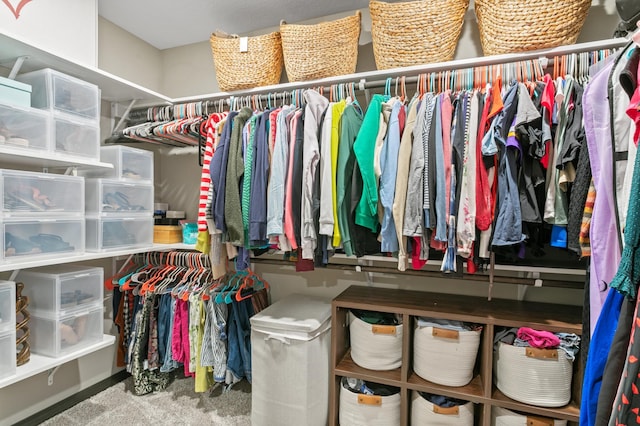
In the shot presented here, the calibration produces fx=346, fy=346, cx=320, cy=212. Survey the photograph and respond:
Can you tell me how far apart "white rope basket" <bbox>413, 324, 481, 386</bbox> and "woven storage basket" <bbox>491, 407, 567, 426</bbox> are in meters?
0.17

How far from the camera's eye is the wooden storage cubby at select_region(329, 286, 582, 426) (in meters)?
1.51

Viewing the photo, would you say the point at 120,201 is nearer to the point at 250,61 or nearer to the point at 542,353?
the point at 250,61

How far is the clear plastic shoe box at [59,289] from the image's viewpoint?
1.67 m

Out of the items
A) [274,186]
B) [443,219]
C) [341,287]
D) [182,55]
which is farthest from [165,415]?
[182,55]

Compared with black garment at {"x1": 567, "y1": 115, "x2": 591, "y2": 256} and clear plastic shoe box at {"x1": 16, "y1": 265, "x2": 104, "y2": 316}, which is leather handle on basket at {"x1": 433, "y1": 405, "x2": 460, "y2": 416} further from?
clear plastic shoe box at {"x1": 16, "y1": 265, "x2": 104, "y2": 316}

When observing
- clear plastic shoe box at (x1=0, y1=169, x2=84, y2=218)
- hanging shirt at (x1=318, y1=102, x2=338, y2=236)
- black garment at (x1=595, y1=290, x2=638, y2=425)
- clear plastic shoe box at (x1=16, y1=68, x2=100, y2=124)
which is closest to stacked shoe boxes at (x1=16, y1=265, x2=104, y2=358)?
clear plastic shoe box at (x1=0, y1=169, x2=84, y2=218)

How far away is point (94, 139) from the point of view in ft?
5.84

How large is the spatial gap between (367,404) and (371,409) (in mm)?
30

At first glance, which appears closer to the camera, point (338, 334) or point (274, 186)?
point (274, 186)

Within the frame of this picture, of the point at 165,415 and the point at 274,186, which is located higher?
the point at 274,186

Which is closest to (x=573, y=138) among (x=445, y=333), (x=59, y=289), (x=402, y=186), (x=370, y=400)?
(x=402, y=186)

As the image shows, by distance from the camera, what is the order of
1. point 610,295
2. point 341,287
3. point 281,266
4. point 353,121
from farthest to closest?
point 281,266, point 341,287, point 353,121, point 610,295

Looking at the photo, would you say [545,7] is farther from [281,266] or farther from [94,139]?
[94,139]

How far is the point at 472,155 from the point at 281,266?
147 centimetres
